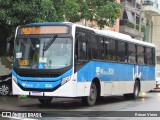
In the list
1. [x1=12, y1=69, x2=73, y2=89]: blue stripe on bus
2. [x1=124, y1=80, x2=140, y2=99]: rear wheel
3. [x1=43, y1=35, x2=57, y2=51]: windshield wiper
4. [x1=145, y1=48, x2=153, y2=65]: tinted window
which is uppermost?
[x1=43, y1=35, x2=57, y2=51]: windshield wiper

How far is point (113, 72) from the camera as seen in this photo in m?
20.0

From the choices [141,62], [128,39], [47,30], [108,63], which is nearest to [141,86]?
[141,62]

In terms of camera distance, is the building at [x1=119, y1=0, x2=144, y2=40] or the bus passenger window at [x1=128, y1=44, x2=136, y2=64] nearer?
the bus passenger window at [x1=128, y1=44, x2=136, y2=64]

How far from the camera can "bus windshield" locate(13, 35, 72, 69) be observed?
16047 millimetres

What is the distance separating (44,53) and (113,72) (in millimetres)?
4757

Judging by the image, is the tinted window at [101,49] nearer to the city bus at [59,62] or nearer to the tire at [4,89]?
the city bus at [59,62]

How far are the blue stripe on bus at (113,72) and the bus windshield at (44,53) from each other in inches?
35.5

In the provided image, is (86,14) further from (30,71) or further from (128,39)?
(30,71)

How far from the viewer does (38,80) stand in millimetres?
16141

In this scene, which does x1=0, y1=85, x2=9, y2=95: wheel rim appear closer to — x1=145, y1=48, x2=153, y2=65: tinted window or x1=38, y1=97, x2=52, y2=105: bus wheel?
x1=38, y1=97, x2=52, y2=105: bus wheel

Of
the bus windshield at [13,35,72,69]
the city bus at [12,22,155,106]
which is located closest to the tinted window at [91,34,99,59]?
the city bus at [12,22,155,106]

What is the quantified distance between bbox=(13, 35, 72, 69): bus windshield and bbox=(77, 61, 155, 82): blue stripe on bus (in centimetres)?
90

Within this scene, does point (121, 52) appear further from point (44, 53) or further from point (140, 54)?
point (44, 53)

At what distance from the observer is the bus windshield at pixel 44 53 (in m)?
16.0
